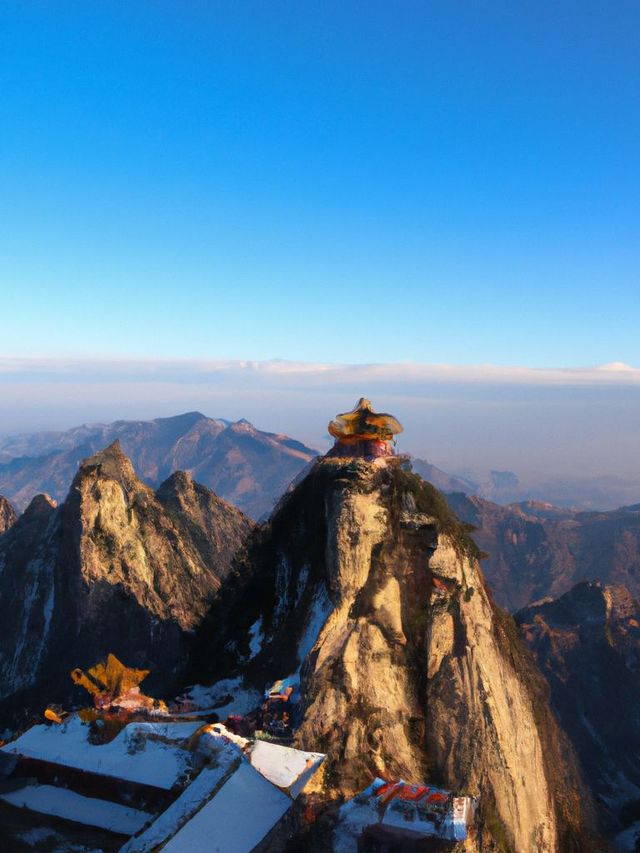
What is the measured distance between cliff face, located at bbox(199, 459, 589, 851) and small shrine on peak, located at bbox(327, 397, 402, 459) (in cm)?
151

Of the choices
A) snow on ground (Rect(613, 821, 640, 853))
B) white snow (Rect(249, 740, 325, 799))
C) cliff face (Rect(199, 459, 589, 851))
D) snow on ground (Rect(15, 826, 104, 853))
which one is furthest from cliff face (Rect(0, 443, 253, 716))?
snow on ground (Rect(613, 821, 640, 853))

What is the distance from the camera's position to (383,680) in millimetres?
23328

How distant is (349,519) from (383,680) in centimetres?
582

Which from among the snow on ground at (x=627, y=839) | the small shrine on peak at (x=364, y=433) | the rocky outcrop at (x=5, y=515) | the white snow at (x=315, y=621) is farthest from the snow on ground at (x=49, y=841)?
the rocky outcrop at (x=5, y=515)

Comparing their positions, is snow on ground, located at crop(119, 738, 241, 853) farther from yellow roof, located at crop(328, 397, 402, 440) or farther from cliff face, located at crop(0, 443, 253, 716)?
cliff face, located at crop(0, 443, 253, 716)

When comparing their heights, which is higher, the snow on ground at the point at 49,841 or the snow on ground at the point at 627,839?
the snow on ground at the point at 49,841

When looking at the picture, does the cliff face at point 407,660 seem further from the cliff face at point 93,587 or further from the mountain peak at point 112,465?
the mountain peak at point 112,465

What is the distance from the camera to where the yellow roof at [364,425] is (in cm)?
3042

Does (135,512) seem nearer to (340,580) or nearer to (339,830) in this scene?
(340,580)

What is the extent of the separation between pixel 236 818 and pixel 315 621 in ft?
25.9

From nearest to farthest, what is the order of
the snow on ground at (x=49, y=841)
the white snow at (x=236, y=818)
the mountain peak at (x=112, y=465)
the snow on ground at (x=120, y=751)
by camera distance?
1. the white snow at (x=236, y=818)
2. the snow on ground at (x=49, y=841)
3. the snow on ground at (x=120, y=751)
4. the mountain peak at (x=112, y=465)

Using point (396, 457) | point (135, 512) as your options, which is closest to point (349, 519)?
point (396, 457)

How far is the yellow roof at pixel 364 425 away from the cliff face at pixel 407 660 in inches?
77.1

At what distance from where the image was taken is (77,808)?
21.4m
